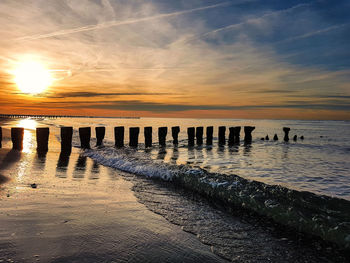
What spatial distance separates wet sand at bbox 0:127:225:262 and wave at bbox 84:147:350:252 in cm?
183

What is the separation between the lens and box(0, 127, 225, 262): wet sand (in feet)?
9.18

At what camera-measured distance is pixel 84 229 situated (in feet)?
11.3

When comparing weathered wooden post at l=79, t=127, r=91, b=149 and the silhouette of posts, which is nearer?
the silhouette of posts

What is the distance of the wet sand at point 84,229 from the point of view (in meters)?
2.80

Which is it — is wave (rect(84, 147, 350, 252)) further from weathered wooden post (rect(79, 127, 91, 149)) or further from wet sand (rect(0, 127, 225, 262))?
weathered wooden post (rect(79, 127, 91, 149))

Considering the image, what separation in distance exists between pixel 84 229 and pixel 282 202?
11.6 feet

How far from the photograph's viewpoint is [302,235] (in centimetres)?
381

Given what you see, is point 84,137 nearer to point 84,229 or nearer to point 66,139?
point 66,139

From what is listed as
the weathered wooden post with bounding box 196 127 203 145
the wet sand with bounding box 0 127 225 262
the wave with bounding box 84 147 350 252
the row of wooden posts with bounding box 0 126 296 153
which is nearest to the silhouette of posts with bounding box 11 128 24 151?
the row of wooden posts with bounding box 0 126 296 153

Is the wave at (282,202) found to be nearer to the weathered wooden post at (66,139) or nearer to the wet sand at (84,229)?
the wet sand at (84,229)

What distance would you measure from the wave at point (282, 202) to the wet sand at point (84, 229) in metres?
1.83

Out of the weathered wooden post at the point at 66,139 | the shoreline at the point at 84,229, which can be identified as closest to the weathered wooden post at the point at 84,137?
the weathered wooden post at the point at 66,139

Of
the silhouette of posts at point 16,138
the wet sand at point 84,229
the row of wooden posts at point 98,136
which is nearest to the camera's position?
the wet sand at point 84,229

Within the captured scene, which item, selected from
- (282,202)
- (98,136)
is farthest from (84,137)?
(282,202)
